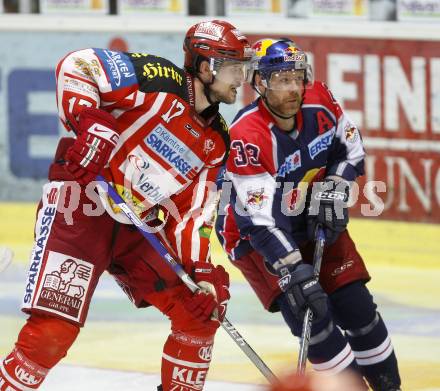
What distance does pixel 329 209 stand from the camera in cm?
539

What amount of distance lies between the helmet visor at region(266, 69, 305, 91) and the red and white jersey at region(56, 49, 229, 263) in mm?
335

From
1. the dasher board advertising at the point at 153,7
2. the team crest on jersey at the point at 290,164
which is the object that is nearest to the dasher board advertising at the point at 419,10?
the dasher board advertising at the point at 153,7

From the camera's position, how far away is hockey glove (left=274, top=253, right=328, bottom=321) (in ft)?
16.7

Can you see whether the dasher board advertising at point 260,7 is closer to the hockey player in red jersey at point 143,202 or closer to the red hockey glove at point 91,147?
the hockey player in red jersey at point 143,202

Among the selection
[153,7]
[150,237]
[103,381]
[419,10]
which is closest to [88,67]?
[150,237]

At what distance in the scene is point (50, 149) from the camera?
29.6 feet

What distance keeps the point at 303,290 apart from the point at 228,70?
0.87m

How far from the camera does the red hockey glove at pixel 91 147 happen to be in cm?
452

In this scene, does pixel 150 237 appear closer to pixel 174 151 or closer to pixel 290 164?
pixel 174 151

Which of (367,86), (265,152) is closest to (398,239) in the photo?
(367,86)

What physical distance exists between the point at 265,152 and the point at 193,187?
0.37 meters

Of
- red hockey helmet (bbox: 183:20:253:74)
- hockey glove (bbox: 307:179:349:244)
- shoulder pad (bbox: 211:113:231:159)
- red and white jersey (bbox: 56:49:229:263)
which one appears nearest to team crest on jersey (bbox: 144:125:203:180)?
red and white jersey (bbox: 56:49:229:263)

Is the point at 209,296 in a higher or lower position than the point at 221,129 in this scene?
lower

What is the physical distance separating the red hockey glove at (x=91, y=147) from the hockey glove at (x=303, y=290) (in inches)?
37.3
